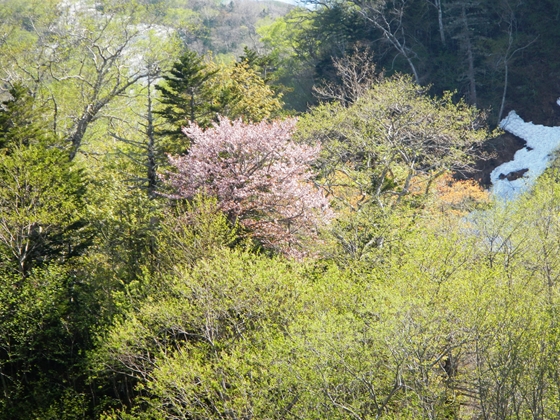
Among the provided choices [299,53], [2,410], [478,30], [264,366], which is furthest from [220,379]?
[299,53]

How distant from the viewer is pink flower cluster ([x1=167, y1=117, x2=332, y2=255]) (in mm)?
21000

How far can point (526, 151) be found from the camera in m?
43.0

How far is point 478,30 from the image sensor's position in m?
46.1

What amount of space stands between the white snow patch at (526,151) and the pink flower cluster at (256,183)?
74.1ft

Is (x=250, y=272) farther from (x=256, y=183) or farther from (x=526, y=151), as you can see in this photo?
(x=526, y=151)

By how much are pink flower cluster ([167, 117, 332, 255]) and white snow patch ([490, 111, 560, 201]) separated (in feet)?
74.1

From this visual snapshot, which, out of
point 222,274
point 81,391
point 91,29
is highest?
point 91,29

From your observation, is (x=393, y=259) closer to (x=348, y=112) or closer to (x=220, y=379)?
(x=220, y=379)

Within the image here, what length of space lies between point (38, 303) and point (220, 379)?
8.38 meters

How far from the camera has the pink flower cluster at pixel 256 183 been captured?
21.0m

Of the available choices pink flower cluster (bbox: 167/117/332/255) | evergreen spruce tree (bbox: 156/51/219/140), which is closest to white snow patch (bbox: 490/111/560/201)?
evergreen spruce tree (bbox: 156/51/219/140)

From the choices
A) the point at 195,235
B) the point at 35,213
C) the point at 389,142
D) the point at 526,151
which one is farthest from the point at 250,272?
the point at 526,151

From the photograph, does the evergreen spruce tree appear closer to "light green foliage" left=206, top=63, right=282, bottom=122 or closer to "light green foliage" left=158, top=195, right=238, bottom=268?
"light green foliage" left=206, top=63, right=282, bottom=122

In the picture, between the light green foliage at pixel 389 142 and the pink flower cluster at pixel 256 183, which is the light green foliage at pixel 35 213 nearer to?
the pink flower cluster at pixel 256 183
